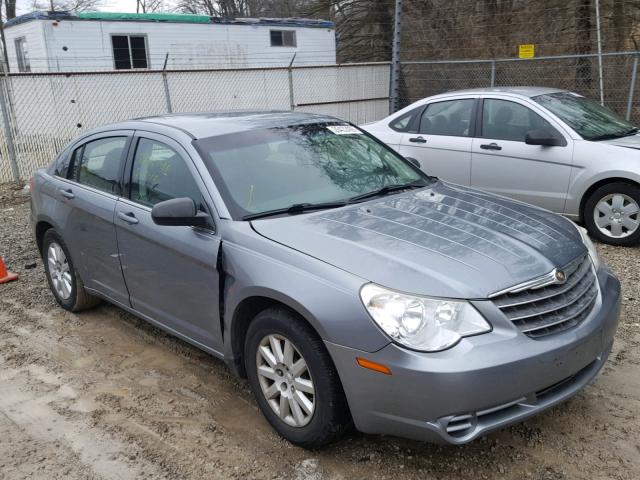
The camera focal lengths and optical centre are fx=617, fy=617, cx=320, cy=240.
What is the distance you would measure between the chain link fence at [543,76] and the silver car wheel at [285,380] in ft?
30.6

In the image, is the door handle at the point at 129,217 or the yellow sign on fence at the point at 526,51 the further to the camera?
the yellow sign on fence at the point at 526,51

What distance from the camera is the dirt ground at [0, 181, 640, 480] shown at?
2984mm

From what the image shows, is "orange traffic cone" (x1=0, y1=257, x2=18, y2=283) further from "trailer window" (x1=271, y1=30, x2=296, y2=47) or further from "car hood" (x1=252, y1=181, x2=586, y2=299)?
"trailer window" (x1=271, y1=30, x2=296, y2=47)

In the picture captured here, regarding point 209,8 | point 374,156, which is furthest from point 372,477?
point 209,8

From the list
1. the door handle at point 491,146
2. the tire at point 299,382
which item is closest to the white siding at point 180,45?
the door handle at point 491,146

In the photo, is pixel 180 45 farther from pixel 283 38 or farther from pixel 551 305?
pixel 551 305

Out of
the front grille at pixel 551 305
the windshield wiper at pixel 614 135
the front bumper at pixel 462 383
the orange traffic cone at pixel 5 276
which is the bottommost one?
the orange traffic cone at pixel 5 276

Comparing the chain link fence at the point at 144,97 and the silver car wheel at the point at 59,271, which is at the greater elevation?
the chain link fence at the point at 144,97

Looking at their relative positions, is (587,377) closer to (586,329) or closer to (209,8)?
(586,329)

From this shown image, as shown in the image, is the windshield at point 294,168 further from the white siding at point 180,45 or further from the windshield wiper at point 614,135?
the white siding at point 180,45

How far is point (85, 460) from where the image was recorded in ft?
10.4

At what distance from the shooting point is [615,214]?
6.21 metres

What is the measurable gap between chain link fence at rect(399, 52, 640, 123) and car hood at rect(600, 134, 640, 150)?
436 cm

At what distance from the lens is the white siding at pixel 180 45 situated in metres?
17.2
